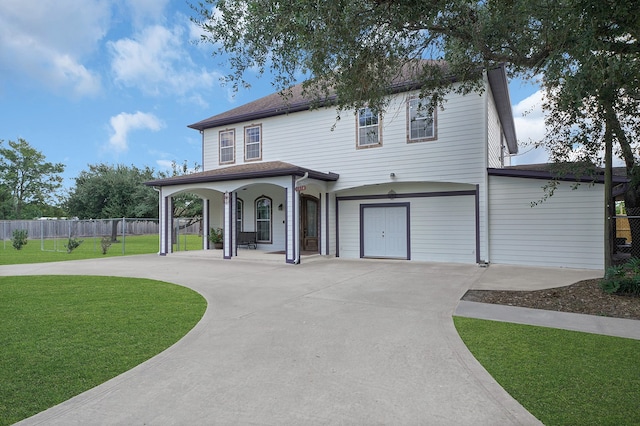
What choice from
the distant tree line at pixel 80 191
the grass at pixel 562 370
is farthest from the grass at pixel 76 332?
the distant tree line at pixel 80 191

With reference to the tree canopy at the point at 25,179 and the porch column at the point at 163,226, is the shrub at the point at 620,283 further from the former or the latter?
the tree canopy at the point at 25,179

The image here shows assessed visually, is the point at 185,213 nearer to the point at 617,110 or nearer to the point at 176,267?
the point at 176,267

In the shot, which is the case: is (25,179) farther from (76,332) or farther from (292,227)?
(76,332)

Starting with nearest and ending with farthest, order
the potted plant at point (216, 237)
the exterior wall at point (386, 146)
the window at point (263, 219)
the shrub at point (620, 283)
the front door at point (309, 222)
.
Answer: the shrub at point (620, 283) < the exterior wall at point (386, 146) < the front door at point (309, 222) < the window at point (263, 219) < the potted plant at point (216, 237)

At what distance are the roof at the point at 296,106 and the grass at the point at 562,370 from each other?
9068 millimetres

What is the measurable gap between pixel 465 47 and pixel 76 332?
29.6 ft

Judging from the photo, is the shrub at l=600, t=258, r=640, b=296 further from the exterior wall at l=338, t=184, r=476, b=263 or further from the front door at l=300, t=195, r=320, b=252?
the front door at l=300, t=195, r=320, b=252

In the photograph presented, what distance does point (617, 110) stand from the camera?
797cm

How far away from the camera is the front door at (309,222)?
53.9ft

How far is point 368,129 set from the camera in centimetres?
1385

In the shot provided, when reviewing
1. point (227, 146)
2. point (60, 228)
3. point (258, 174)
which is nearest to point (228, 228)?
point (258, 174)

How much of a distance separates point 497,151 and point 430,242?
17.7 feet

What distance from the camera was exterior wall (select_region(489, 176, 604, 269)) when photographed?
10.9 meters

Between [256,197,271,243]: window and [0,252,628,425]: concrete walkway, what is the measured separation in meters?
10.00
